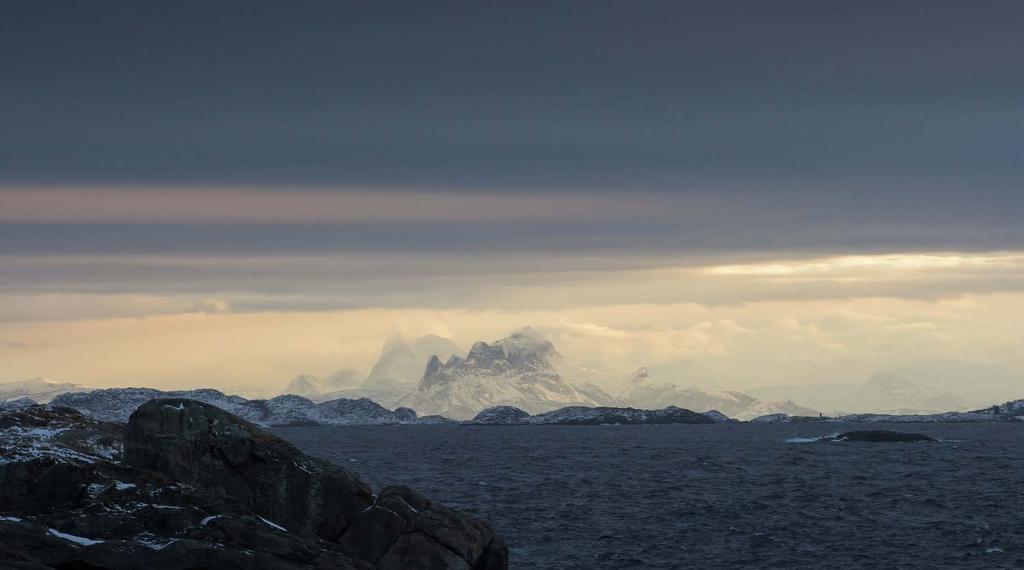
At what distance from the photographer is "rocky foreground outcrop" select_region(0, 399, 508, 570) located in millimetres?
45719

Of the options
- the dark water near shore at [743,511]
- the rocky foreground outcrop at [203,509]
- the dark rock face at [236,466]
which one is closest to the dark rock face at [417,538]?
the rocky foreground outcrop at [203,509]

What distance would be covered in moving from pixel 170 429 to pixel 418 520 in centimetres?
1275

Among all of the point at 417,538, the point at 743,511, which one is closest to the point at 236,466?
the point at 417,538

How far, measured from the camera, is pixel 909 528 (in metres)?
87.2

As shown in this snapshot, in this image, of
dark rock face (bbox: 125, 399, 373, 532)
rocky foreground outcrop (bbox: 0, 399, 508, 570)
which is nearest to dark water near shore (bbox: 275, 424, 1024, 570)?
rocky foreground outcrop (bbox: 0, 399, 508, 570)

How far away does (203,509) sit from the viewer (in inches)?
1962

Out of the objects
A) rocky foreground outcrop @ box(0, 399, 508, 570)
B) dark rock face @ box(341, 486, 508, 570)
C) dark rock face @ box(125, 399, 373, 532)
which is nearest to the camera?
rocky foreground outcrop @ box(0, 399, 508, 570)

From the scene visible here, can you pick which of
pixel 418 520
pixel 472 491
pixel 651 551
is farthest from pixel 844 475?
pixel 418 520

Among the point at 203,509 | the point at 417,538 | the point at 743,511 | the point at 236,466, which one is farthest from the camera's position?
the point at 743,511

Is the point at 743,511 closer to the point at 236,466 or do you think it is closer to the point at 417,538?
the point at 417,538

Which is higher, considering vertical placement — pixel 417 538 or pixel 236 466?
pixel 236 466

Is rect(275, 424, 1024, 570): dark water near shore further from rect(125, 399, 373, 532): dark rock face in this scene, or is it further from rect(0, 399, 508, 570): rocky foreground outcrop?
rect(125, 399, 373, 532): dark rock face

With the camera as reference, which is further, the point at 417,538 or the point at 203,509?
the point at 417,538

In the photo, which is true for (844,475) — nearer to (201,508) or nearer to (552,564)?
(552,564)
